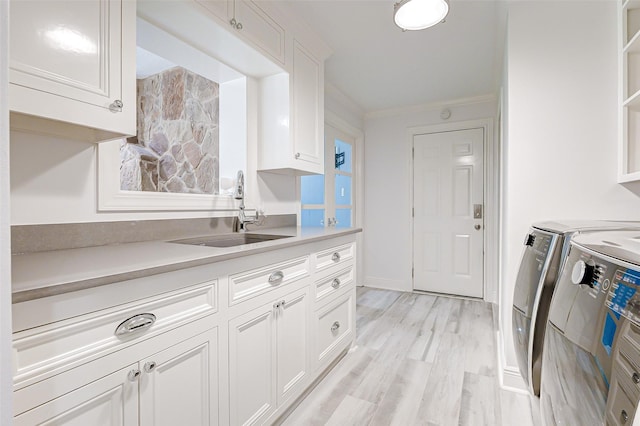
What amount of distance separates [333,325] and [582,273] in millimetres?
1458

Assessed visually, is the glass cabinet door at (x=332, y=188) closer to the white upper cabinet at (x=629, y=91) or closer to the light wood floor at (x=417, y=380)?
the light wood floor at (x=417, y=380)

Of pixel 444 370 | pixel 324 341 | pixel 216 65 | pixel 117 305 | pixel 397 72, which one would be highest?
pixel 397 72

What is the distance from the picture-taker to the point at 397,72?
284cm

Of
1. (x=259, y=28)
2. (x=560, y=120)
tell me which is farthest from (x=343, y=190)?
(x=560, y=120)

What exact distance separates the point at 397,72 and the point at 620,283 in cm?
272

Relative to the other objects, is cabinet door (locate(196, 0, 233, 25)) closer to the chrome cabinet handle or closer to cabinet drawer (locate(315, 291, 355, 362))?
the chrome cabinet handle

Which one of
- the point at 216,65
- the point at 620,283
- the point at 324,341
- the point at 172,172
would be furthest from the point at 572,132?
the point at 172,172

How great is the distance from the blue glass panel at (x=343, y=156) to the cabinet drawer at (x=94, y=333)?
2.82 m

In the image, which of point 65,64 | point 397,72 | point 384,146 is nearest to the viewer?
point 65,64

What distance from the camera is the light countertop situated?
0.66 meters

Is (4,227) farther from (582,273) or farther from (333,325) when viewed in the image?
(333,325)

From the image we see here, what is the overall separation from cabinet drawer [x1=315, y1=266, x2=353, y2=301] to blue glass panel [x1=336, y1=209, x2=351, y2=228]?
4.85 ft

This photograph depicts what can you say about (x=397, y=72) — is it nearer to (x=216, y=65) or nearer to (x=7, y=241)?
(x=216, y=65)

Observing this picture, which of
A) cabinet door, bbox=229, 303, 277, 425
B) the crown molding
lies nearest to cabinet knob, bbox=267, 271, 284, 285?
cabinet door, bbox=229, 303, 277, 425
